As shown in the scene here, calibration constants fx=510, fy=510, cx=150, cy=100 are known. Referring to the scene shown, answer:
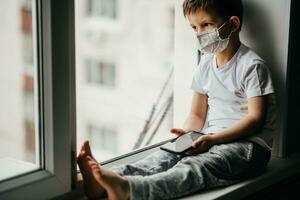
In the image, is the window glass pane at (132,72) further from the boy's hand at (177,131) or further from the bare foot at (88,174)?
the bare foot at (88,174)

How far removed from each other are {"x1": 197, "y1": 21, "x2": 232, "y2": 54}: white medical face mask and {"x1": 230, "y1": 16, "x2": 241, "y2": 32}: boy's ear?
0.03m

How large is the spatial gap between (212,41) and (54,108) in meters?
0.46

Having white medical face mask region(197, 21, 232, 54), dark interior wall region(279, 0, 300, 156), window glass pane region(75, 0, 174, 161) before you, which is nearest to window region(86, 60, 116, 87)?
window glass pane region(75, 0, 174, 161)

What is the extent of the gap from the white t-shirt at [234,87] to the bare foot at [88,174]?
40 centimetres

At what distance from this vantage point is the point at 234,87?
1.37m

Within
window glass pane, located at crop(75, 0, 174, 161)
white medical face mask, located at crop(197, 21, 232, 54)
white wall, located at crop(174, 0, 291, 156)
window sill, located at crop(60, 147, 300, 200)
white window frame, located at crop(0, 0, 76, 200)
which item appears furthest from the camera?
window glass pane, located at crop(75, 0, 174, 161)

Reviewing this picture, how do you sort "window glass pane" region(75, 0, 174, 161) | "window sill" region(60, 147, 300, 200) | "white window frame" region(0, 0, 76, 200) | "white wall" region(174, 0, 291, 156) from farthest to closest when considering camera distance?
1. "window glass pane" region(75, 0, 174, 161)
2. "white wall" region(174, 0, 291, 156)
3. "window sill" region(60, 147, 300, 200)
4. "white window frame" region(0, 0, 76, 200)

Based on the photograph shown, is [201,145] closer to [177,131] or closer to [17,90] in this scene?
[177,131]

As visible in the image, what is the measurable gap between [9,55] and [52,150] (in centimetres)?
24

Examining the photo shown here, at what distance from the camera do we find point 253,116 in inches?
51.5

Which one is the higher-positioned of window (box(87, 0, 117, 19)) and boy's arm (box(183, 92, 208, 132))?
window (box(87, 0, 117, 19))

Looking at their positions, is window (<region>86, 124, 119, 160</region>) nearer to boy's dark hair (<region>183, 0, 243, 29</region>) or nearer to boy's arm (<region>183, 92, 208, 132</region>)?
boy's arm (<region>183, 92, 208, 132</region>)

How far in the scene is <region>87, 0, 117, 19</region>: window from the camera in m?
1.47

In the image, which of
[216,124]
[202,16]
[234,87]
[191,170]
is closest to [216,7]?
[202,16]
